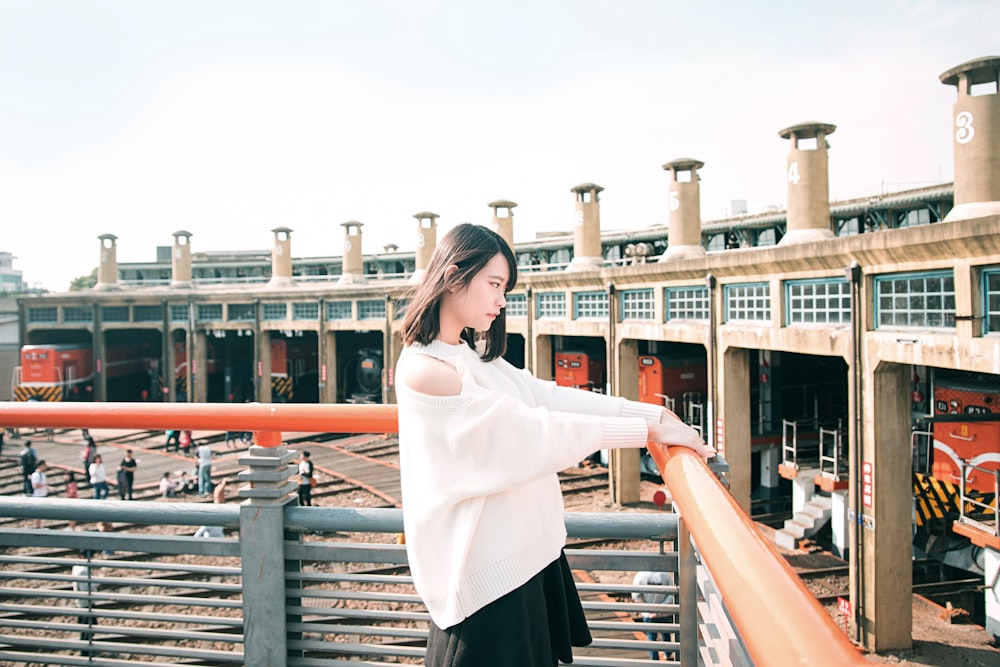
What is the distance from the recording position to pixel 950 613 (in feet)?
38.3

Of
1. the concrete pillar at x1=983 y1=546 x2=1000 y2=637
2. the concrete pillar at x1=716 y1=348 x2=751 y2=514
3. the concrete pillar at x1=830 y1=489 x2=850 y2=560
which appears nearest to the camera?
the concrete pillar at x1=983 y1=546 x2=1000 y2=637

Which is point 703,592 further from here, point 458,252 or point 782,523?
point 782,523

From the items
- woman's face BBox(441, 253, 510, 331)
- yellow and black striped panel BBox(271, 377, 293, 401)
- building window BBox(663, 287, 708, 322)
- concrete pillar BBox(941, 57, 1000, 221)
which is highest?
concrete pillar BBox(941, 57, 1000, 221)

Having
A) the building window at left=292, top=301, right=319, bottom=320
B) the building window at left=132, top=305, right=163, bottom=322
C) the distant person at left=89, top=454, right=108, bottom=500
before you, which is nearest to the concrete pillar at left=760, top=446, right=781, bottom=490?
the distant person at left=89, top=454, right=108, bottom=500

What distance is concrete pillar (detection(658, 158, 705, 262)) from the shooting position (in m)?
17.3

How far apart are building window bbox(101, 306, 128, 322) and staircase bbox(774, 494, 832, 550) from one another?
32.6 m

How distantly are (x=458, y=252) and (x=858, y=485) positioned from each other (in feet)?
35.8

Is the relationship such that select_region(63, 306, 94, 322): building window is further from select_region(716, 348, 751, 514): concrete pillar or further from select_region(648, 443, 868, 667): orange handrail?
select_region(648, 443, 868, 667): orange handrail

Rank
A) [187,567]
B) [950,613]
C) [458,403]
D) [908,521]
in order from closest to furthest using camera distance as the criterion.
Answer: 1. [458,403]
2. [187,567]
3. [908,521]
4. [950,613]

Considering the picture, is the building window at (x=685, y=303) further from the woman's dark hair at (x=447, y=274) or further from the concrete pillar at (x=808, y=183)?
the woman's dark hair at (x=447, y=274)

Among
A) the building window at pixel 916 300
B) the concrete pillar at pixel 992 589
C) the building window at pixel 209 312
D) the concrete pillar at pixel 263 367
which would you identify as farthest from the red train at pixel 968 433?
the building window at pixel 209 312

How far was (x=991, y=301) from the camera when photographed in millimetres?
8695

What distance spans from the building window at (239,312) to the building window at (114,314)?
6138 mm

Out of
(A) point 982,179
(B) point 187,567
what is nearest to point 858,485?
(A) point 982,179
